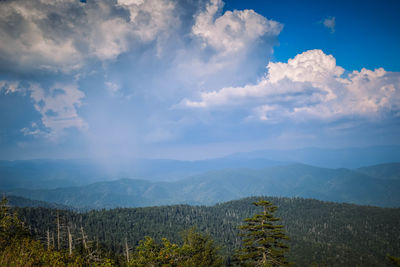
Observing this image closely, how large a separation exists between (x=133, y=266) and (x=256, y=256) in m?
11.0

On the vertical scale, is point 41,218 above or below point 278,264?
below

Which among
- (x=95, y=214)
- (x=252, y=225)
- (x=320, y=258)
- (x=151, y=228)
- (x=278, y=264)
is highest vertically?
(x=252, y=225)

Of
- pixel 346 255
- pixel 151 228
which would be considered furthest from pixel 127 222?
pixel 346 255

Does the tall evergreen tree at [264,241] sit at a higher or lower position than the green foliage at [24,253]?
lower

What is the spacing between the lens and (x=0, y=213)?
18500 millimetres

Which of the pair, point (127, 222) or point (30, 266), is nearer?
point (30, 266)

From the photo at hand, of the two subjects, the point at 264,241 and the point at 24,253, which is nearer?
the point at 24,253

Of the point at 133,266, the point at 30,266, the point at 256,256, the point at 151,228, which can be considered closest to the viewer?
the point at 30,266

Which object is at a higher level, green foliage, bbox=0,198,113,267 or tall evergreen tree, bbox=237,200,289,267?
green foliage, bbox=0,198,113,267

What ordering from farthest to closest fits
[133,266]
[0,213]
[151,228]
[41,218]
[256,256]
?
[151,228], [41,218], [256,256], [0,213], [133,266]

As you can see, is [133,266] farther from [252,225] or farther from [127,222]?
[127,222]

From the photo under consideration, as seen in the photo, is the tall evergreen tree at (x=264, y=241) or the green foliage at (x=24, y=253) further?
the tall evergreen tree at (x=264, y=241)

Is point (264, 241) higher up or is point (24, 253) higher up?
point (24, 253)

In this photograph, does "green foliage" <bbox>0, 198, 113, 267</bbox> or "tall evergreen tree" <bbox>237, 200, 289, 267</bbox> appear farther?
"tall evergreen tree" <bbox>237, 200, 289, 267</bbox>
